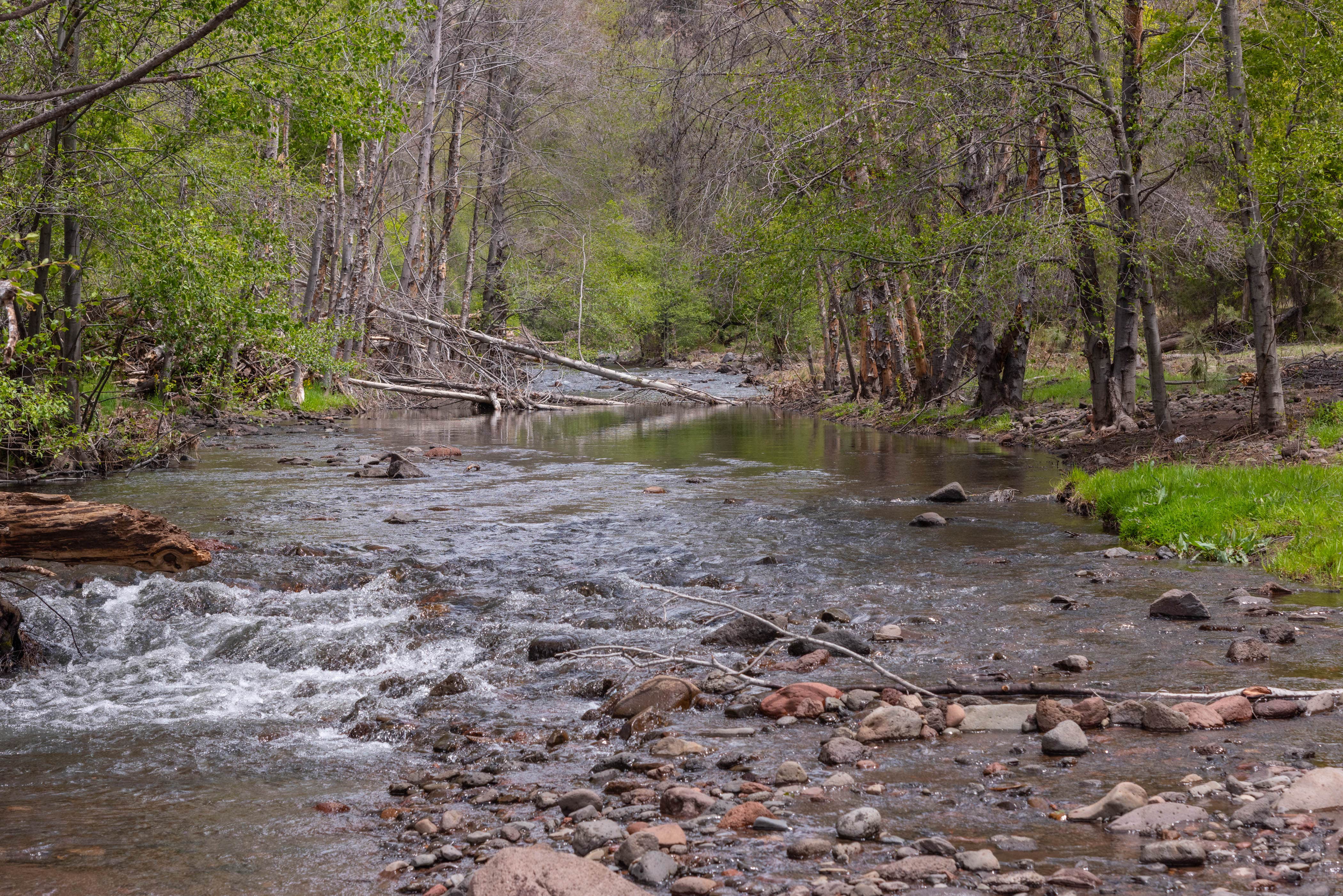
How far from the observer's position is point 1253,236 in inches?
485

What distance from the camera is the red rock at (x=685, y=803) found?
433 centimetres

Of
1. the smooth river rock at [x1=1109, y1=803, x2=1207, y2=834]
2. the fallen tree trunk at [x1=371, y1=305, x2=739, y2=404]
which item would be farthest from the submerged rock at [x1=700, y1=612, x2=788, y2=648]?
the fallen tree trunk at [x1=371, y1=305, x2=739, y2=404]

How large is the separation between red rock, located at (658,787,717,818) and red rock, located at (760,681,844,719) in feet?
4.11

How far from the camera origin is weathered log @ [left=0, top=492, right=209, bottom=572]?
28.5ft

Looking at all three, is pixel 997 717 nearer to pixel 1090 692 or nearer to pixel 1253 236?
pixel 1090 692

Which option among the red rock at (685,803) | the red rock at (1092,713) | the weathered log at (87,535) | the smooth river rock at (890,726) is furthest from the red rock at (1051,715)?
the weathered log at (87,535)

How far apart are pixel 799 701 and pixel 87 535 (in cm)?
663

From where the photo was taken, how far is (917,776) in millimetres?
4602

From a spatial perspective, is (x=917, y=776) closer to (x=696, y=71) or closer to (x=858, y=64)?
(x=858, y=64)

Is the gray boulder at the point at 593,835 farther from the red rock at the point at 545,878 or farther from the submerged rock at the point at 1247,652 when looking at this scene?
the submerged rock at the point at 1247,652

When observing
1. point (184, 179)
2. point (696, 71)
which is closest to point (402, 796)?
point (184, 179)

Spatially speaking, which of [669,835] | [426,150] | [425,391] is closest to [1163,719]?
[669,835]

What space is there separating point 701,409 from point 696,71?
16.7 metres

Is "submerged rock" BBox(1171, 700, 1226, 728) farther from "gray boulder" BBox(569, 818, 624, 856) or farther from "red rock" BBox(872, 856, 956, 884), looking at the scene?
"gray boulder" BBox(569, 818, 624, 856)
